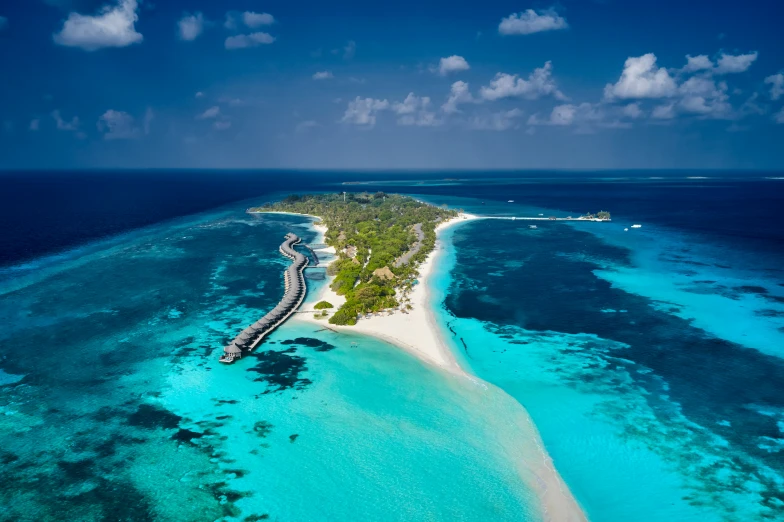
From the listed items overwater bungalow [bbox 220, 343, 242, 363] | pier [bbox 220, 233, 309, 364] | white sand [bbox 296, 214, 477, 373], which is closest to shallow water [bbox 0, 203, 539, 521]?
overwater bungalow [bbox 220, 343, 242, 363]

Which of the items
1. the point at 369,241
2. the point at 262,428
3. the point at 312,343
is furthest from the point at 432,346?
the point at 369,241

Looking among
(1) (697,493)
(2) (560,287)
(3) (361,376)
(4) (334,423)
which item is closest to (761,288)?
(2) (560,287)

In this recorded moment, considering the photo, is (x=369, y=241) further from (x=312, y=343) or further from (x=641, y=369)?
(x=641, y=369)

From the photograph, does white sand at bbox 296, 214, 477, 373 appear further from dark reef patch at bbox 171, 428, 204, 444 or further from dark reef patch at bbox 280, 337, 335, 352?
dark reef patch at bbox 171, 428, 204, 444

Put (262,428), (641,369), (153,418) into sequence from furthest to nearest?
(641,369)
(153,418)
(262,428)

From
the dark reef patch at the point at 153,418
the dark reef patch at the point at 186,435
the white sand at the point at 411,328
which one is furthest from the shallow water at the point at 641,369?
the dark reef patch at the point at 153,418
